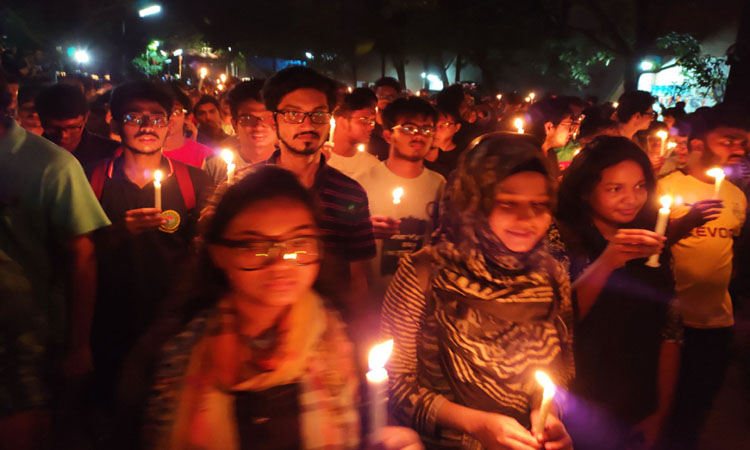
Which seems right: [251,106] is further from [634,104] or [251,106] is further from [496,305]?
[634,104]

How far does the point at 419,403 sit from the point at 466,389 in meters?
0.20

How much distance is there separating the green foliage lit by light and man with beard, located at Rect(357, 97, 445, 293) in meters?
10.2

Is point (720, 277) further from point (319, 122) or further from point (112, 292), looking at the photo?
point (112, 292)

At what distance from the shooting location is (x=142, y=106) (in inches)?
141

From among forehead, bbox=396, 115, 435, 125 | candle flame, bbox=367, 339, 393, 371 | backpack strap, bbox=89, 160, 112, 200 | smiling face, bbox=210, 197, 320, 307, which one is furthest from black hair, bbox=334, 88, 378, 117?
candle flame, bbox=367, 339, 393, 371

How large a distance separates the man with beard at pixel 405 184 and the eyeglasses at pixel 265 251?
2.13m

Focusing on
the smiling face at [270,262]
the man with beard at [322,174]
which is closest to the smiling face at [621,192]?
the man with beard at [322,174]

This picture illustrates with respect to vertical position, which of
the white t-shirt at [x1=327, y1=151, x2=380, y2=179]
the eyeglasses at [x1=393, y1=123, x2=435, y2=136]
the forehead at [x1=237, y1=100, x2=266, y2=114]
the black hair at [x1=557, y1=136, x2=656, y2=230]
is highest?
the forehead at [x1=237, y1=100, x2=266, y2=114]

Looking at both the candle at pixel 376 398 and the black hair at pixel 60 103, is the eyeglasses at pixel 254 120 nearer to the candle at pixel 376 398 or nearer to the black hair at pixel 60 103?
the black hair at pixel 60 103

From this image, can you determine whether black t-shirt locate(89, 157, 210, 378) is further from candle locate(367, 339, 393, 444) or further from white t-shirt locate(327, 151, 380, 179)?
candle locate(367, 339, 393, 444)

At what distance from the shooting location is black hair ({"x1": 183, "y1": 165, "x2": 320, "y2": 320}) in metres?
1.77

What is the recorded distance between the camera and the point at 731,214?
12.4ft

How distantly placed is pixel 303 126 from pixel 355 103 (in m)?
2.40

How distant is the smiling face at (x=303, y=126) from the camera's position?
3.20 metres
